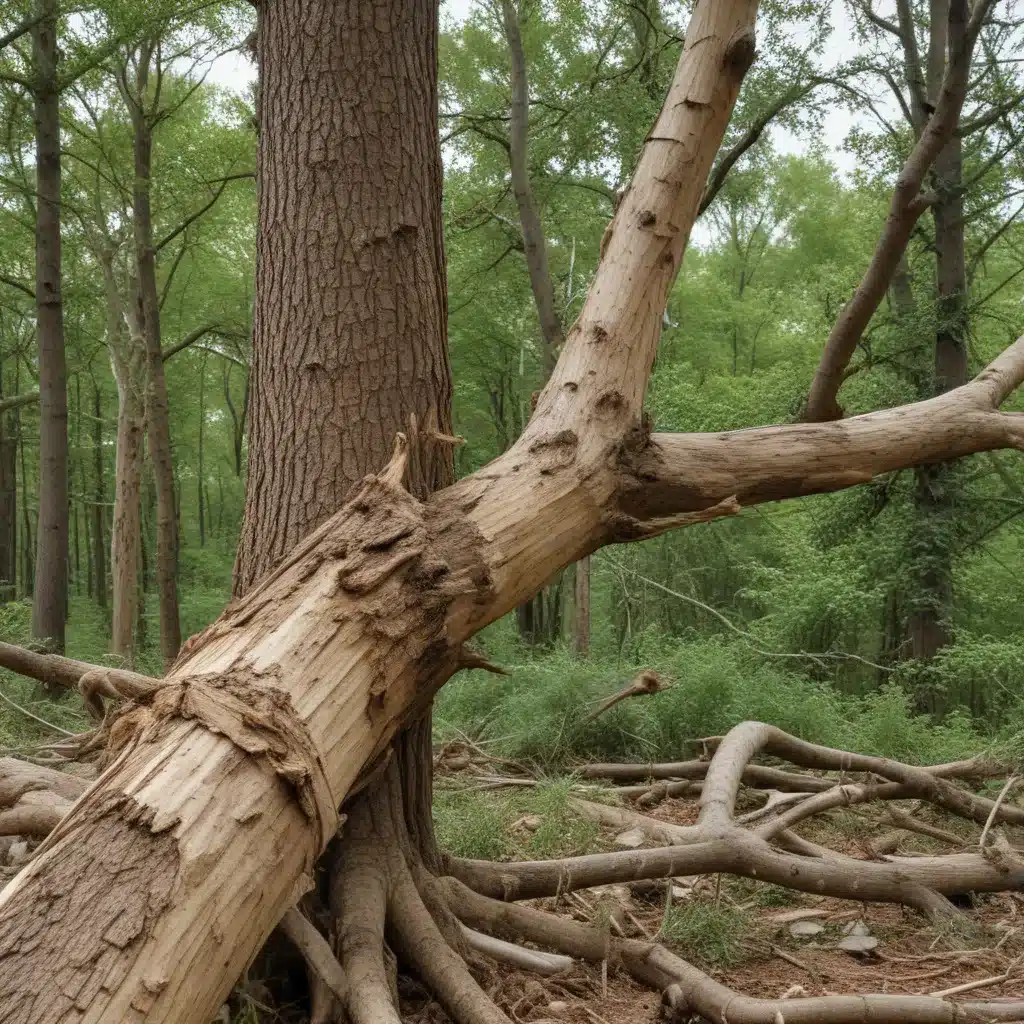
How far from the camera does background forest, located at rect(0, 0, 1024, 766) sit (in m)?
8.27

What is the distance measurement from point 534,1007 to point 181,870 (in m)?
1.43

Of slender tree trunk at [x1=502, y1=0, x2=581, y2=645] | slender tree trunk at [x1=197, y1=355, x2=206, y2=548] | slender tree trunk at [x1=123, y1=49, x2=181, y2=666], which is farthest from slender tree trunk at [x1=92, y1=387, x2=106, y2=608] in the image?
slender tree trunk at [x1=502, y1=0, x2=581, y2=645]

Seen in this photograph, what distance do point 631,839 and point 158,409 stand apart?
1135cm

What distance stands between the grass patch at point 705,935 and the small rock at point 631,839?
2.20 feet

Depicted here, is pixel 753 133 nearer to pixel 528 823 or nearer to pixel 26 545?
pixel 528 823

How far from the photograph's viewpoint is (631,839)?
4.02m

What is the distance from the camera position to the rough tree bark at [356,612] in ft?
5.29

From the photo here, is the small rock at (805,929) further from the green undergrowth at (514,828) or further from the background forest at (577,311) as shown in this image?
the background forest at (577,311)

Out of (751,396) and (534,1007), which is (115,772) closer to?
(534,1007)

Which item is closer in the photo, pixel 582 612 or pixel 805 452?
pixel 805 452

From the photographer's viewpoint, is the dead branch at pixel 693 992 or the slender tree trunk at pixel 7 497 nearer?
the dead branch at pixel 693 992

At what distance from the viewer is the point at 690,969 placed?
279 centimetres

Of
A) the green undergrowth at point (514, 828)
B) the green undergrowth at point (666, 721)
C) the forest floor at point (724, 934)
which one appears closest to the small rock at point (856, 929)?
the forest floor at point (724, 934)

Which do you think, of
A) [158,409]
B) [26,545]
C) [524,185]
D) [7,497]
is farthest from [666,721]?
[26,545]
